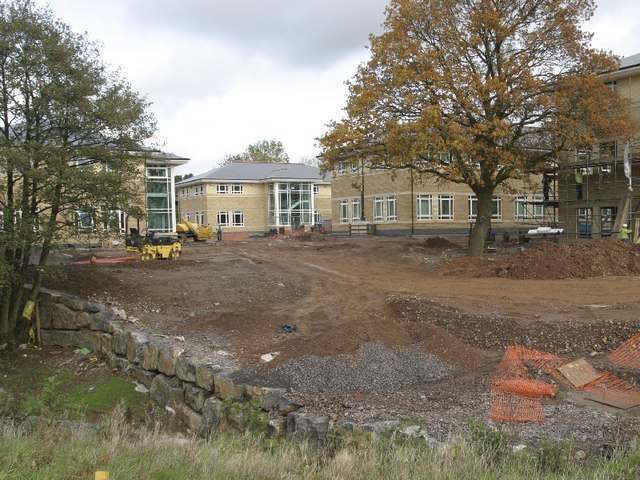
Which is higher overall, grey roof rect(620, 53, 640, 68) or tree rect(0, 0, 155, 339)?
grey roof rect(620, 53, 640, 68)

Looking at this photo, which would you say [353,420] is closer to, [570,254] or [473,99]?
[570,254]

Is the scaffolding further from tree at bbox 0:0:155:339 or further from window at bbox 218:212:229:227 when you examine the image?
window at bbox 218:212:229:227

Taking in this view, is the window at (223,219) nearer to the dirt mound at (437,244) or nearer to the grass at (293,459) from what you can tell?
the dirt mound at (437,244)

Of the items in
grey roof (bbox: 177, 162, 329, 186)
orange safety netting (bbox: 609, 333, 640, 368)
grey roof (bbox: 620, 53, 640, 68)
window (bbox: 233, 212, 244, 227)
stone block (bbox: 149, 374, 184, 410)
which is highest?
grey roof (bbox: 620, 53, 640, 68)

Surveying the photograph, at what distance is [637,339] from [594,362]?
1.23m

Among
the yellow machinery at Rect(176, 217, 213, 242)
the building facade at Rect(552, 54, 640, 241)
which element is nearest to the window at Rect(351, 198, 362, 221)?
the yellow machinery at Rect(176, 217, 213, 242)

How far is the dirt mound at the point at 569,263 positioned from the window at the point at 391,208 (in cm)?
2497

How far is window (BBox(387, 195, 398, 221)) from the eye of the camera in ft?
151

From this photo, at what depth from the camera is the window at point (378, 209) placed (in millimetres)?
47112

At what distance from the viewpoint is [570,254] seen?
19.7 metres

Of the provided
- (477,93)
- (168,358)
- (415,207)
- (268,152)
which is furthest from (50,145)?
(268,152)

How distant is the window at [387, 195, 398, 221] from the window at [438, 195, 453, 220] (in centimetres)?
336

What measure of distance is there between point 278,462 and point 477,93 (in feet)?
61.9

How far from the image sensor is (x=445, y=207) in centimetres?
4525
